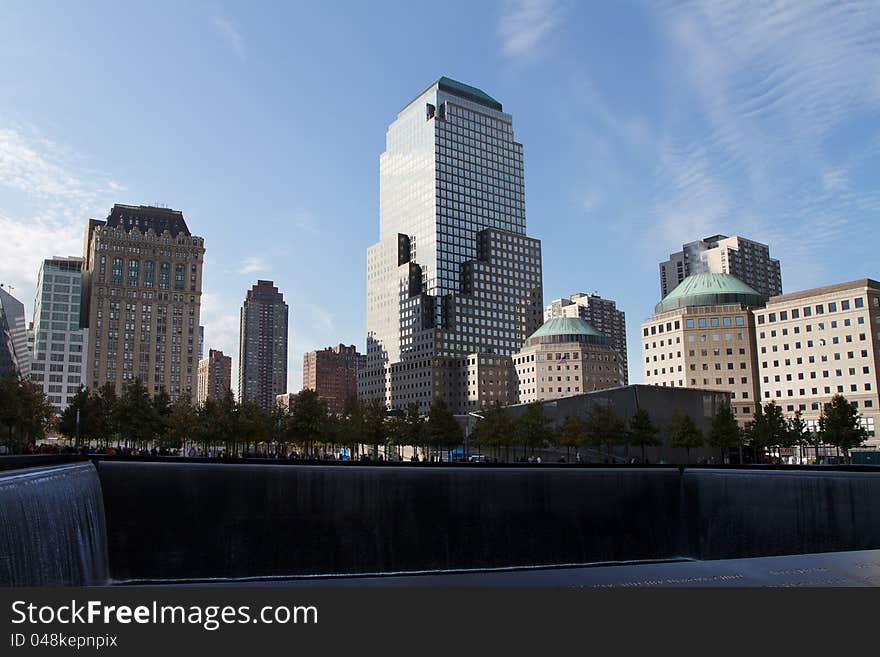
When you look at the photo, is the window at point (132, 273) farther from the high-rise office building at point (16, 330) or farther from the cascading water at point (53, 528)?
the cascading water at point (53, 528)

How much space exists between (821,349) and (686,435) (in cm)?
6183

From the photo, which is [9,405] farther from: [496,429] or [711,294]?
[711,294]

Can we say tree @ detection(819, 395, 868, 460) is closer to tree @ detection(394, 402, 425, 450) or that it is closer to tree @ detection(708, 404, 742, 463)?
tree @ detection(708, 404, 742, 463)

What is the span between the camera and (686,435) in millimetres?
78188

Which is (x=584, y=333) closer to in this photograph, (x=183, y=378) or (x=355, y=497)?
(x=183, y=378)

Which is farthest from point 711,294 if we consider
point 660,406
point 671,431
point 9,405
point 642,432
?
point 9,405

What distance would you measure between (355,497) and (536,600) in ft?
118

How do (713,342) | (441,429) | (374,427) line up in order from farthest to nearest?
(713,342) < (441,429) < (374,427)

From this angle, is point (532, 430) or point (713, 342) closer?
point (532, 430)

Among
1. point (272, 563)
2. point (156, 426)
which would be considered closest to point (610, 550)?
point (272, 563)

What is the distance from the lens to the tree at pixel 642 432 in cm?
7712

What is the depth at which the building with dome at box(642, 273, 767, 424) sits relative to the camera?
13750 cm

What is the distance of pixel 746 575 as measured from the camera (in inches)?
385

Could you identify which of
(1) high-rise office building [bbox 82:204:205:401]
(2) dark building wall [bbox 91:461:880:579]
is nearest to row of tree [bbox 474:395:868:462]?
(2) dark building wall [bbox 91:461:880:579]
